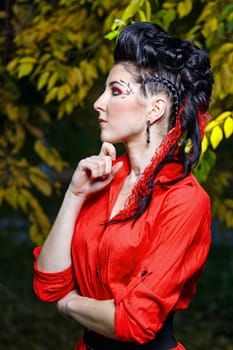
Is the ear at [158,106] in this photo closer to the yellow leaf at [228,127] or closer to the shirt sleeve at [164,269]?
the shirt sleeve at [164,269]

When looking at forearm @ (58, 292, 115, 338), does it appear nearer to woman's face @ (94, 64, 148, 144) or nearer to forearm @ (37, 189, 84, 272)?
forearm @ (37, 189, 84, 272)

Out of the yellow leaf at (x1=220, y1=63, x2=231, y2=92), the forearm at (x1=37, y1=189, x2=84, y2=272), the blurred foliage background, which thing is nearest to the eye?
the forearm at (x1=37, y1=189, x2=84, y2=272)

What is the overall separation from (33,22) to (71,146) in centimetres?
426

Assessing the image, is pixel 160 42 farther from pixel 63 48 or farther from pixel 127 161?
pixel 63 48

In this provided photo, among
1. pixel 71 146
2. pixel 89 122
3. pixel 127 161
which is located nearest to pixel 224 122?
pixel 127 161

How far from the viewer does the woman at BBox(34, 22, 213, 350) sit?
8.15 feet

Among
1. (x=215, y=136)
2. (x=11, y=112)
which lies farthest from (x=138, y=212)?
(x=11, y=112)

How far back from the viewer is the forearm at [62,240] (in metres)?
2.74

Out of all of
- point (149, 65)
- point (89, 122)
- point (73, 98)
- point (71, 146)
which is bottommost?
point (71, 146)

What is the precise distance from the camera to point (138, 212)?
2.57 metres

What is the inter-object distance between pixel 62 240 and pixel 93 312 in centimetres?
30

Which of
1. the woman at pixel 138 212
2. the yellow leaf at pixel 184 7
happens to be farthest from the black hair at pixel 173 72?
the yellow leaf at pixel 184 7

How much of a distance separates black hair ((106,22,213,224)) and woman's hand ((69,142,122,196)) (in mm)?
182

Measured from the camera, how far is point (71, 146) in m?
9.41
